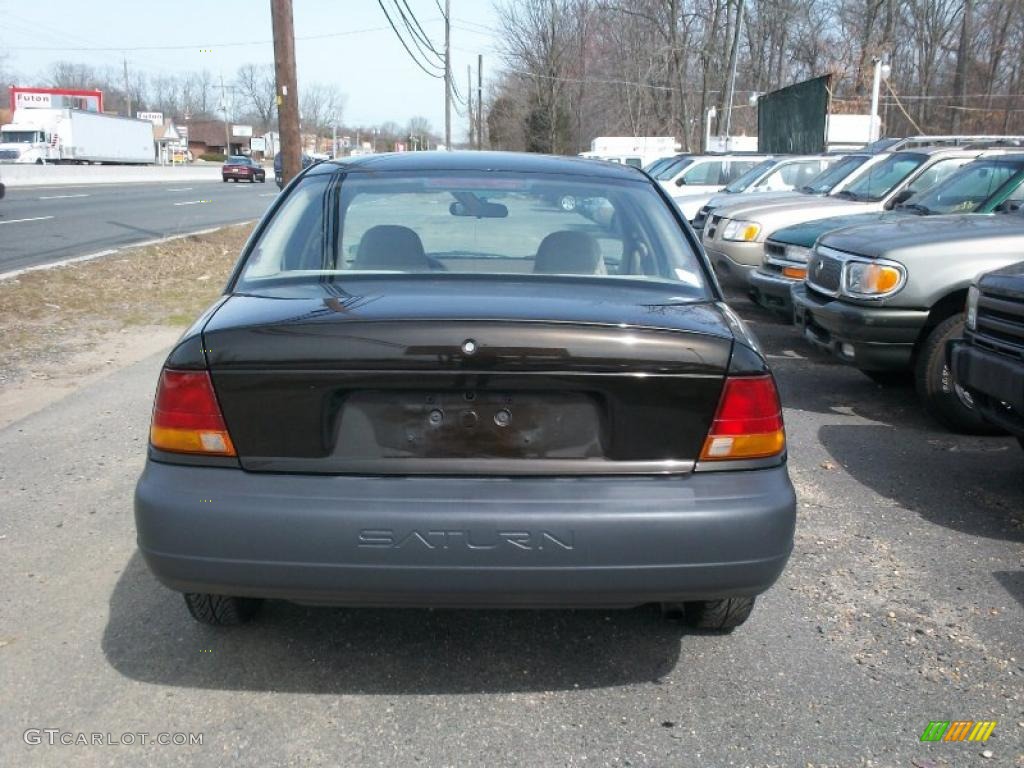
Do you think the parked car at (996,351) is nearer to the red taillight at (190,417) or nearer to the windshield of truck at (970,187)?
the windshield of truck at (970,187)

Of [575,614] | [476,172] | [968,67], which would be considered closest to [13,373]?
[476,172]

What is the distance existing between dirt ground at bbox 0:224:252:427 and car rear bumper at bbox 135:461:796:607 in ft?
13.2

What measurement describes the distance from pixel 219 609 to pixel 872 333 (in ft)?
14.7

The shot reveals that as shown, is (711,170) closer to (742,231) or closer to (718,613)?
(742,231)

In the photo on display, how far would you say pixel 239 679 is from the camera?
2.96m

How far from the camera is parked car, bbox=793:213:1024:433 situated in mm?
5859

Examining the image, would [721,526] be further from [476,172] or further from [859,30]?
[859,30]

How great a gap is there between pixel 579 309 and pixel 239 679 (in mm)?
1552

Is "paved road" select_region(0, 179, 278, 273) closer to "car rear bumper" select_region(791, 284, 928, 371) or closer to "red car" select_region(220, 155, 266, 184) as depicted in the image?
"car rear bumper" select_region(791, 284, 928, 371)

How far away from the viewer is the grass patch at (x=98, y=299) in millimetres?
8398

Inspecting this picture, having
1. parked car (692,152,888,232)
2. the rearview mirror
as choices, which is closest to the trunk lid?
the rearview mirror

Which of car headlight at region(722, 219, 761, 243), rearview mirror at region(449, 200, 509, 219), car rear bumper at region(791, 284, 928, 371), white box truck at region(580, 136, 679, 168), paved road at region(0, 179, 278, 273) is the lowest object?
paved road at region(0, 179, 278, 273)

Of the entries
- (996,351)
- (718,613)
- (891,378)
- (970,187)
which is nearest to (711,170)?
(970,187)

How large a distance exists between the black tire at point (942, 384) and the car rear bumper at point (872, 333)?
0.11 m
